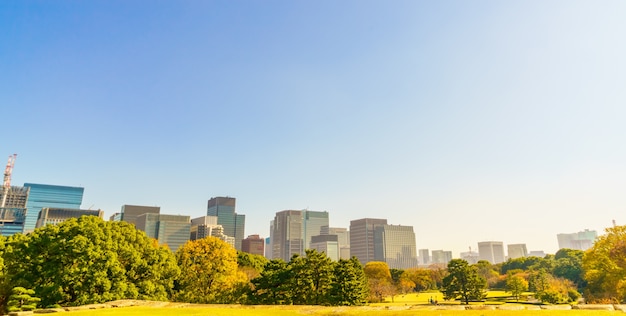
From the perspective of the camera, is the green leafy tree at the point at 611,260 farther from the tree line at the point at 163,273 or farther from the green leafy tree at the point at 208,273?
the green leafy tree at the point at 208,273

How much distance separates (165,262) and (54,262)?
1221 cm

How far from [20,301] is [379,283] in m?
81.6

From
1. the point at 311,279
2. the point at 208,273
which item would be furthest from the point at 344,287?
the point at 208,273

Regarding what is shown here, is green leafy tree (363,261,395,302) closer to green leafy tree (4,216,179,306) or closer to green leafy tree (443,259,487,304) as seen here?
green leafy tree (443,259,487,304)

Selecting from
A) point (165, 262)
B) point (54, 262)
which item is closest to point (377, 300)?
point (165, 262)

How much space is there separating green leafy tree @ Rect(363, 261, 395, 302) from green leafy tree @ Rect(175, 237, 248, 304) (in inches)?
1835

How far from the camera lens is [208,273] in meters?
52.2

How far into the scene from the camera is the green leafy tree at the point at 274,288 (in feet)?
154

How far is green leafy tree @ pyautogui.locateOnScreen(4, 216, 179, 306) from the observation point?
113ft

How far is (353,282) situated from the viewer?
52781 millimetres

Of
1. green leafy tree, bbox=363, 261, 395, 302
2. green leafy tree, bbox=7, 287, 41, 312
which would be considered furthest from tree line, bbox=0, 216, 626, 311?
green leafy tree, bbox=363, 261, 395, 302

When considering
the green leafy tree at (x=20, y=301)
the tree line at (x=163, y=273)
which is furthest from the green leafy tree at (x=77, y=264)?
the green leafy tree at (x=20, y=301)

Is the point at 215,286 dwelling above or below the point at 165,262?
below

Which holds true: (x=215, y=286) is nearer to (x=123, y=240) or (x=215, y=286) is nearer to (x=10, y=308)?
(x=123, y=240)
